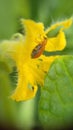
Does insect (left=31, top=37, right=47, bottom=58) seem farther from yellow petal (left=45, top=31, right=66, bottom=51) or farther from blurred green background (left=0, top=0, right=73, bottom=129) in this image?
blurred green background (left=0, top=0, right=73, bottom=129)

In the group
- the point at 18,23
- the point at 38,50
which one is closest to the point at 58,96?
the point at 38,50

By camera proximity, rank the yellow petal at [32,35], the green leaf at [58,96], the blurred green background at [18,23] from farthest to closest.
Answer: the blurred green background at [18,23] → the yellow petal at [32,35] → the green leaf at [58,96]

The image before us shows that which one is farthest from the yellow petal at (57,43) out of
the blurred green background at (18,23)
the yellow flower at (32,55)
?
the blurred green background at (18,23)

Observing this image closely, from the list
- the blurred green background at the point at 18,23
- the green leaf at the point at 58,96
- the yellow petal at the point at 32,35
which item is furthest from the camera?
the blurred green background at the point at 18,23

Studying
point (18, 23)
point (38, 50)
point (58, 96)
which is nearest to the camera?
point (58, 96)

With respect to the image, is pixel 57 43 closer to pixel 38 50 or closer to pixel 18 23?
pixel 38 50

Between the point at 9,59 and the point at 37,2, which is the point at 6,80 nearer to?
the point at 9,59

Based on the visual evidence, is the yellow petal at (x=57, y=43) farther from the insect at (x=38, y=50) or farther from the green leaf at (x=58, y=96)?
the green leaf at (x=58, y=96)
